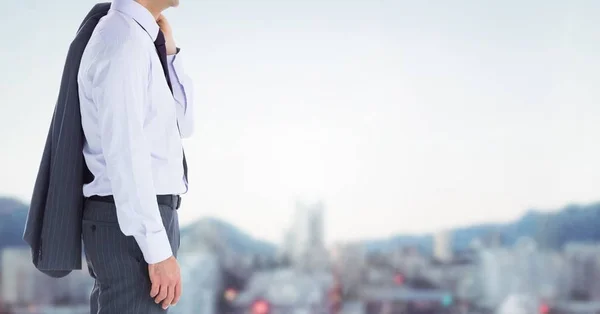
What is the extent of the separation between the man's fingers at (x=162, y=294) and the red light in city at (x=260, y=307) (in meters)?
3.40

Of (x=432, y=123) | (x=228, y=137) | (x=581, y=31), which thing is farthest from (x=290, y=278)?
(x=581, y=31)

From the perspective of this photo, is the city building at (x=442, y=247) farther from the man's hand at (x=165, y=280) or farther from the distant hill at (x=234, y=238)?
the man's hand at (x=165, y=280)

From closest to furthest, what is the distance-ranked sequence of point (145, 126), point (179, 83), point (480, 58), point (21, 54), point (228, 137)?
point (145, 126)
point (179, 83)
point (21, 54)
point (228, 137)
point (480, 58)

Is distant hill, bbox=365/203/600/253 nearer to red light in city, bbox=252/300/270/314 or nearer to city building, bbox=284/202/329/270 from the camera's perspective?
city building, bbox=284/202/329/270

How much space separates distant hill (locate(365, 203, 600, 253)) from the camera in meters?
4.75

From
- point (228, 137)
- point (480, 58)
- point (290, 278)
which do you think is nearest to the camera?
point (228, 137)

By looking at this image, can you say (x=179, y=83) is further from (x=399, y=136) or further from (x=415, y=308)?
(x=415, y=308)

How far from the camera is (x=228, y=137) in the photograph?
3938 millimetres

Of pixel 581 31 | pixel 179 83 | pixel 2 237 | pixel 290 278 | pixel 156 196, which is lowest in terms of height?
pixel 290 278

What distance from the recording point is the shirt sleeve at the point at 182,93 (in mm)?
929

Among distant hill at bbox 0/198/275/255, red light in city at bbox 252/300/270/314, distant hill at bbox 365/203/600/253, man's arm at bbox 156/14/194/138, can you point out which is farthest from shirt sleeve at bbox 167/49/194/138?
distant hill at bbox 365/203/600/253

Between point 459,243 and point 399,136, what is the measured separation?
88 cm

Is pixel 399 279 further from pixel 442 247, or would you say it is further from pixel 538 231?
pixel 538 231

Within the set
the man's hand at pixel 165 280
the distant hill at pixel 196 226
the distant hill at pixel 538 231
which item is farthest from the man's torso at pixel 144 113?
the distant hill at pixel 538 231
